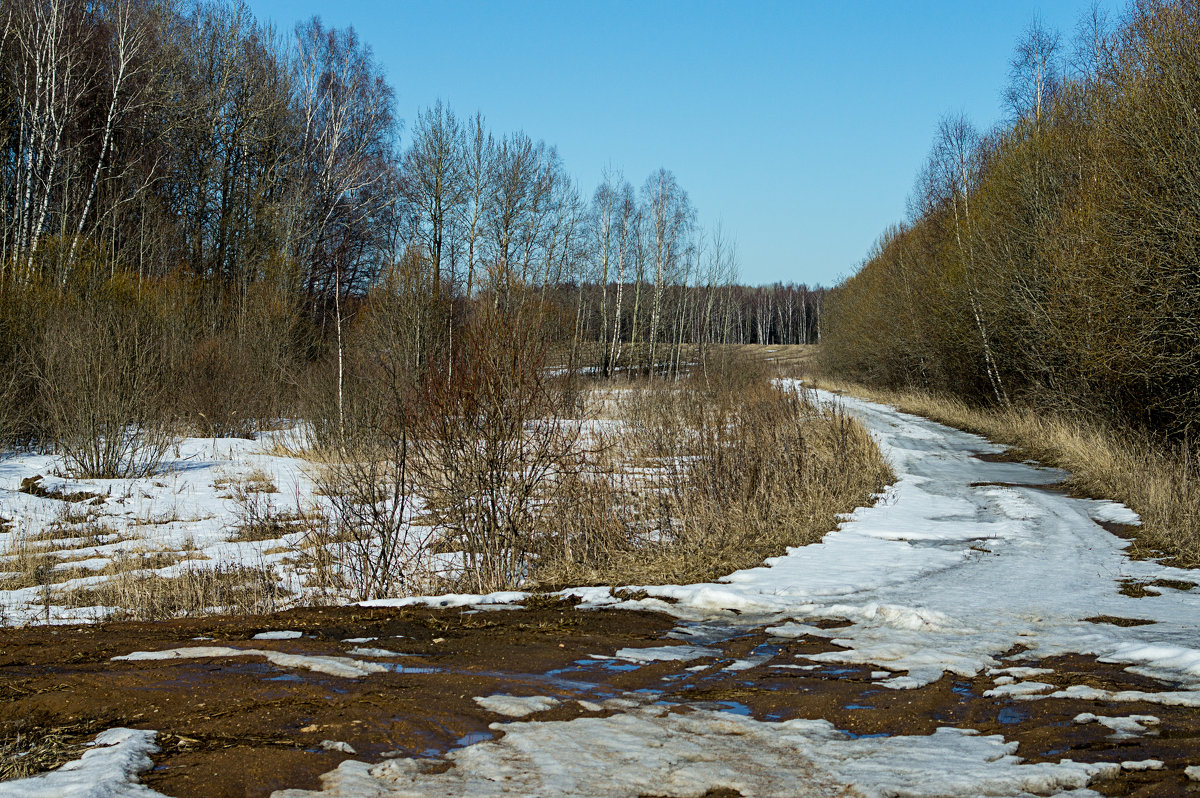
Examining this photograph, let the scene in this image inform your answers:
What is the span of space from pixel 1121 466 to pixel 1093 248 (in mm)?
3678

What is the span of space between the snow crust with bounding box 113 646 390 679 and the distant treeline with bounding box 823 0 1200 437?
12.0 meters

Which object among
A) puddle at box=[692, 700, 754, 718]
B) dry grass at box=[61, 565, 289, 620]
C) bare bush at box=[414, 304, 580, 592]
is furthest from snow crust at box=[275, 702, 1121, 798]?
bare bush at box=[414, 304, 580, 592]

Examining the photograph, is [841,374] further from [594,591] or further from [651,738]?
[651,738]

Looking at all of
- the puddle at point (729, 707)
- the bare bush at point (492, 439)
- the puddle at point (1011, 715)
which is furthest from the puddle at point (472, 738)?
the bare bush at point (492, 439)

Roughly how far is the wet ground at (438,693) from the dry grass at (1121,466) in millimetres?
4947

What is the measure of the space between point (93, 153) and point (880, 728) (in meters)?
29.5

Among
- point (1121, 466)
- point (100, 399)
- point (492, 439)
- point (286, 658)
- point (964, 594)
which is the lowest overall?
point (964, 594)

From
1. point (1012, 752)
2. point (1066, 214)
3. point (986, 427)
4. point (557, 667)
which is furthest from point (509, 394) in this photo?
point (986, 427)

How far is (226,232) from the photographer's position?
97.0ft

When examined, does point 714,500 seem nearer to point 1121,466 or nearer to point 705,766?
point 705,766

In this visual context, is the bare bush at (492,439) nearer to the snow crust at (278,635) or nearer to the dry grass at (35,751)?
the snow crust at (278,635)

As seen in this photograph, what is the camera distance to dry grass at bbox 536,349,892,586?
8.03 meters

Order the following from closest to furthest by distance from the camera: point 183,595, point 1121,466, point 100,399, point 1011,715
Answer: point 1011,715 → point 183,595 → point 1121,466 → point 100,399

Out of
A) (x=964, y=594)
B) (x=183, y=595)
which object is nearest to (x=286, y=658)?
(x=183, y=595)
